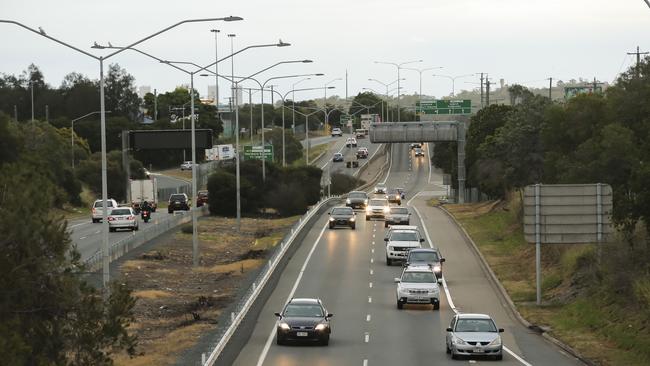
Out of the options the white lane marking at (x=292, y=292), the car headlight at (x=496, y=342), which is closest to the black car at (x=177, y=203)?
the white lane marking at (x=292, y=292)

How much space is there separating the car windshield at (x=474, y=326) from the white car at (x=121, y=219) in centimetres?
4415

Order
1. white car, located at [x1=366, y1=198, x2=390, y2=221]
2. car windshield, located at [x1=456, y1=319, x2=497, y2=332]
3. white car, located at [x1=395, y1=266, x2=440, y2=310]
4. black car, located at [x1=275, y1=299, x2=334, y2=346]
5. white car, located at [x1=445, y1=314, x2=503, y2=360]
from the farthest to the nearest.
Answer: white car, located at [x1=366, y1=198, x2=390, y2=221] < white car, located at [x1=395, y1=266, x2=440, y2=310] < black car, located at [x1=275, y1=299, x2=334, y2=346] < car windshield, located at [x1=456, y1=319, x2=497, y2=332] < white car, located at [x1=445, y1=314, x2=503, y2=360]

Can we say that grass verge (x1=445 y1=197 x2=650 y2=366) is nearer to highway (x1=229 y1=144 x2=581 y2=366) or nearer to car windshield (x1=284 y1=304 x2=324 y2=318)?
highway (x1=229 y1=144 x2=581 y2=366)

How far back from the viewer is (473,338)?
108 ft

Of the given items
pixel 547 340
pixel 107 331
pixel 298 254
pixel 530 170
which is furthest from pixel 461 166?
pixel 107 331

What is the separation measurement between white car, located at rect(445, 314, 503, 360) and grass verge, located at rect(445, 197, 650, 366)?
111 inches

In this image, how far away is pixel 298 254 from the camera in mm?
62938

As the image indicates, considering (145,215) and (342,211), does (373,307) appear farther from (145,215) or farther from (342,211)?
(145,215)

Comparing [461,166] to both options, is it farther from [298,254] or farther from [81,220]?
[298,254]

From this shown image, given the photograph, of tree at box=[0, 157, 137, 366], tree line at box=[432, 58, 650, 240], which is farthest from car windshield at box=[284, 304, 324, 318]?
tree at box=[0, 157, 137, 366]

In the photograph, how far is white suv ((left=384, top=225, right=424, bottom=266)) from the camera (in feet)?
190

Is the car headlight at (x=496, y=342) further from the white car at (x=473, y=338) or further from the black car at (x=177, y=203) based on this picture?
the black car at (x=177, y=203)

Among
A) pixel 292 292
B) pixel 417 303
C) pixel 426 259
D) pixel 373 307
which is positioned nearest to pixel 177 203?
pixel 426 259

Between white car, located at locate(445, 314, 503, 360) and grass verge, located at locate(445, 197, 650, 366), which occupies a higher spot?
white car, located at locate(445, 314, 503, 360)
